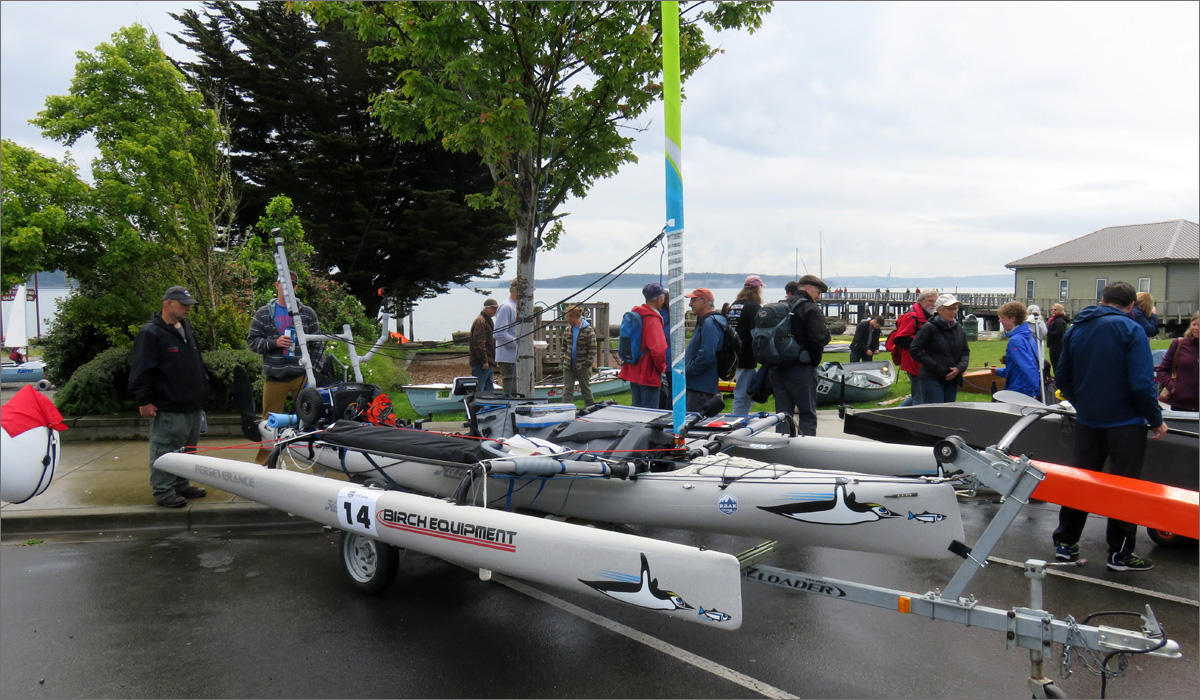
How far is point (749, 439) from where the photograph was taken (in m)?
5.19

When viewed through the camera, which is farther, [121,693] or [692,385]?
[692,385]

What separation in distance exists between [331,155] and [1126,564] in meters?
21.2

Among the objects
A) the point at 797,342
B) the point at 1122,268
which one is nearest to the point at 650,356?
the point at 797,342

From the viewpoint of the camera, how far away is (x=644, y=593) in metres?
3.32

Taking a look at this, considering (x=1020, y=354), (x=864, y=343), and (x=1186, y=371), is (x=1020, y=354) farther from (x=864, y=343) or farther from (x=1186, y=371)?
(x=864, y=343)

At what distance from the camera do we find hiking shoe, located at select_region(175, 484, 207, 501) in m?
6.96

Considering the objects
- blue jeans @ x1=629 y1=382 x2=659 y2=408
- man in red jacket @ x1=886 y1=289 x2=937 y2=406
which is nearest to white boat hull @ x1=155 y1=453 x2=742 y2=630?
blue jeans @ x1=629 y1=382 x2=659 y2=408

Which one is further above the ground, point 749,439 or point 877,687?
point 749,439

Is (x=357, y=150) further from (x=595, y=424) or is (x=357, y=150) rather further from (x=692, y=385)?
(x=595, y=424)

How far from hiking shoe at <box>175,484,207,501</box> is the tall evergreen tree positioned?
15383 millimetres

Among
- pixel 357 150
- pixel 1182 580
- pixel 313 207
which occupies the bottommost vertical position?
pixel 1182 580

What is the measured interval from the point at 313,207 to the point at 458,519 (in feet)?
66.5

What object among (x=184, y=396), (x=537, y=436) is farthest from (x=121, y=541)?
(x=537, y=436)

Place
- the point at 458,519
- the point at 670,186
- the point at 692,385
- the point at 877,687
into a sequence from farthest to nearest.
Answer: the point at 692,385 < the point at 670,186 < the point at 458,519 < the point at 877,687
